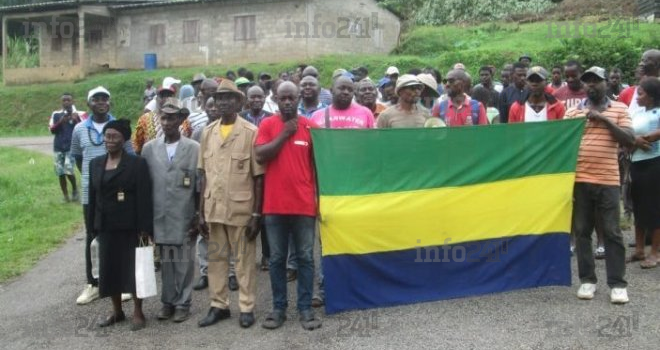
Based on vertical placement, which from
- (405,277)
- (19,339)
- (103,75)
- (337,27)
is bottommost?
(19,339)

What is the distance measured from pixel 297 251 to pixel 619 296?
292 cm

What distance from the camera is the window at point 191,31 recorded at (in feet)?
99.0

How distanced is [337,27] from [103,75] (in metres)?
11.6

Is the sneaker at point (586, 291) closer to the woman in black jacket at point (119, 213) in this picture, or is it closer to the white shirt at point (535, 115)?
the white shirt at point (535, 115)

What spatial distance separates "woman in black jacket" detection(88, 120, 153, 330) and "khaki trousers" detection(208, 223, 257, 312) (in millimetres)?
653

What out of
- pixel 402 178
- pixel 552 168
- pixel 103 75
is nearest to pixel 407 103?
pixel 402 178

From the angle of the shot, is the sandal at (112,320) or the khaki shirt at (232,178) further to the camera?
the sandal at (112,320)

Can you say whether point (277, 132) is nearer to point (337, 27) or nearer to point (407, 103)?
point (407, 103)

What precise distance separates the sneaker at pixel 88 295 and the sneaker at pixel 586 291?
4.90 metres

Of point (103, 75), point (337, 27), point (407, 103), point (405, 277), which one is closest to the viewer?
point (405, 277)

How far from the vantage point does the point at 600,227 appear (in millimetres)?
6117

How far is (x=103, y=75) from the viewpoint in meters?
31.5

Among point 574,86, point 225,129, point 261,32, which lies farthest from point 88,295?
point 261,32

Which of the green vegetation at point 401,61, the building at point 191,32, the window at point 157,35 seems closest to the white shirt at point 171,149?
the green vegetation at point 401,61
